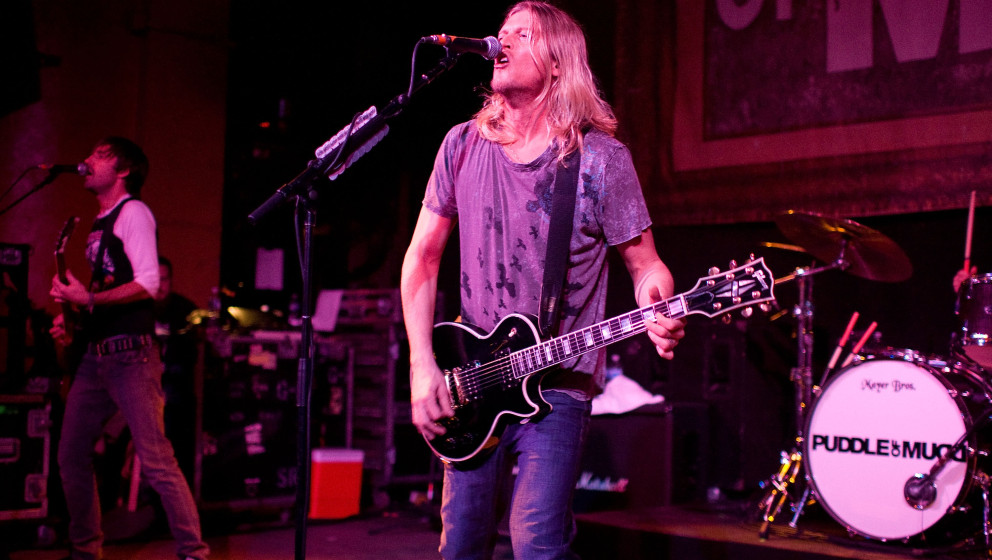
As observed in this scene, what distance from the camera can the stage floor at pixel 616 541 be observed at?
4.91 m

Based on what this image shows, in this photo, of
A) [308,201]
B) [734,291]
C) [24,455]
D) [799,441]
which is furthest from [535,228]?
[24,455]

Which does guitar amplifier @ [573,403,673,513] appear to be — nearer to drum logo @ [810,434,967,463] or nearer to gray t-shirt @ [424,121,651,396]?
drum logo @ [810,434,967,463]

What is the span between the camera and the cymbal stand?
5.46 m

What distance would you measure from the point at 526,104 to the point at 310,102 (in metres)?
6.57

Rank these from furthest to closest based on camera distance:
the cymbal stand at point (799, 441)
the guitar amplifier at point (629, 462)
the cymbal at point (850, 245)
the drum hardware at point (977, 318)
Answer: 1. the guitar amplifier at point (629, 462)
2. the cymbal stand at point (799, 441)
3. the cymbal at point (850, 245)
4. the drum hardware at point (977, 318)

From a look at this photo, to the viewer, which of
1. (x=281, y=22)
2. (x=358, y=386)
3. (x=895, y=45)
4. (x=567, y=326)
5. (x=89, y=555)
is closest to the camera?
(x=567, y=326)

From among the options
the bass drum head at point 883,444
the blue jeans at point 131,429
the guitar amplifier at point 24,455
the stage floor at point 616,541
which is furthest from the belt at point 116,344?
the bass drum head at point 883,444

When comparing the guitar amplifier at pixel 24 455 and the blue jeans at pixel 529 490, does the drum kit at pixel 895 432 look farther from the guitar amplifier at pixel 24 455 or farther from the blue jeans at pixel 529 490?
the guitar amplifier at pixel 24 455

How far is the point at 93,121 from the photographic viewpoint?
26.6ft

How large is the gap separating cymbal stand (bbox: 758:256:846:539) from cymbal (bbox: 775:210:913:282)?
0.10m

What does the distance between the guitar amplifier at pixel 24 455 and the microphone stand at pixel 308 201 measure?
11.8 ft

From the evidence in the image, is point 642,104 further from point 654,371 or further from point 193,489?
point 193,489

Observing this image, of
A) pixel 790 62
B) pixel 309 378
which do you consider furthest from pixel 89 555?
pixel 790 62

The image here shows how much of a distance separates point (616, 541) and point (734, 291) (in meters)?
2.77
